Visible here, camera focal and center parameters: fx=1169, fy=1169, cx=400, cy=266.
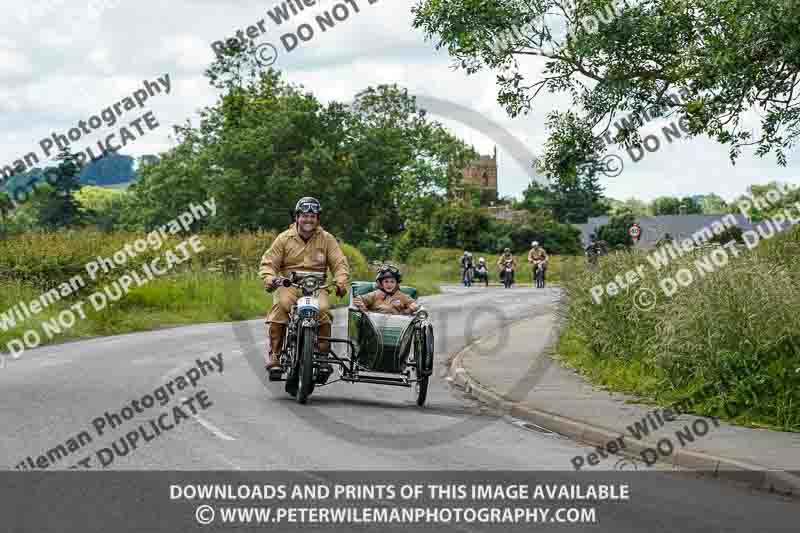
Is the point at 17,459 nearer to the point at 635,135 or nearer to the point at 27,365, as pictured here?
the point at 27,365

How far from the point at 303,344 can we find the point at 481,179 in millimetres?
90772

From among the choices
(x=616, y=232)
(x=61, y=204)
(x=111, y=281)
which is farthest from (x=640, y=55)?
(x=61, y=204)

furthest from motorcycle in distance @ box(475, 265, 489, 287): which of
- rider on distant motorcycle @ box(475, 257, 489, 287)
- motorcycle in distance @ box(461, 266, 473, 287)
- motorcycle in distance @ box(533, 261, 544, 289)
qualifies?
motorcycle in distance @ box(533, 261, 544, 289)

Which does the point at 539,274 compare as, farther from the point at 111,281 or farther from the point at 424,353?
the point at 424,353

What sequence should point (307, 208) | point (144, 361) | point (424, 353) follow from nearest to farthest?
point (424, 353) < point (307, 208) < point (144, 361)

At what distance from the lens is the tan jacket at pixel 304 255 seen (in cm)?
1397

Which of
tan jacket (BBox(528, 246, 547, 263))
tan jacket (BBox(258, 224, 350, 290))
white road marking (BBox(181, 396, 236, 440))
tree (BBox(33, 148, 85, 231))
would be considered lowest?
white road marking (BBox(181, 396, 236, 440))

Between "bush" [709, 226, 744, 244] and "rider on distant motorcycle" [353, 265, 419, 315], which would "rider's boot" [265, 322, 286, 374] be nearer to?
"rider on distant motorcycle" [353, 265, 419, 315]

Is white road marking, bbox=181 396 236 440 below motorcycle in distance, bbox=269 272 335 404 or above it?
below

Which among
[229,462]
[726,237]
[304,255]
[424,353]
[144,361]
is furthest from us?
[726,237]

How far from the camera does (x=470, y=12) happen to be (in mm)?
17453

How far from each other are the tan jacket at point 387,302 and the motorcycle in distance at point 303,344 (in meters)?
0.56

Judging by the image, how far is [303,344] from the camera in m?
13.0

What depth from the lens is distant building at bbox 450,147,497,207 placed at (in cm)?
9044
